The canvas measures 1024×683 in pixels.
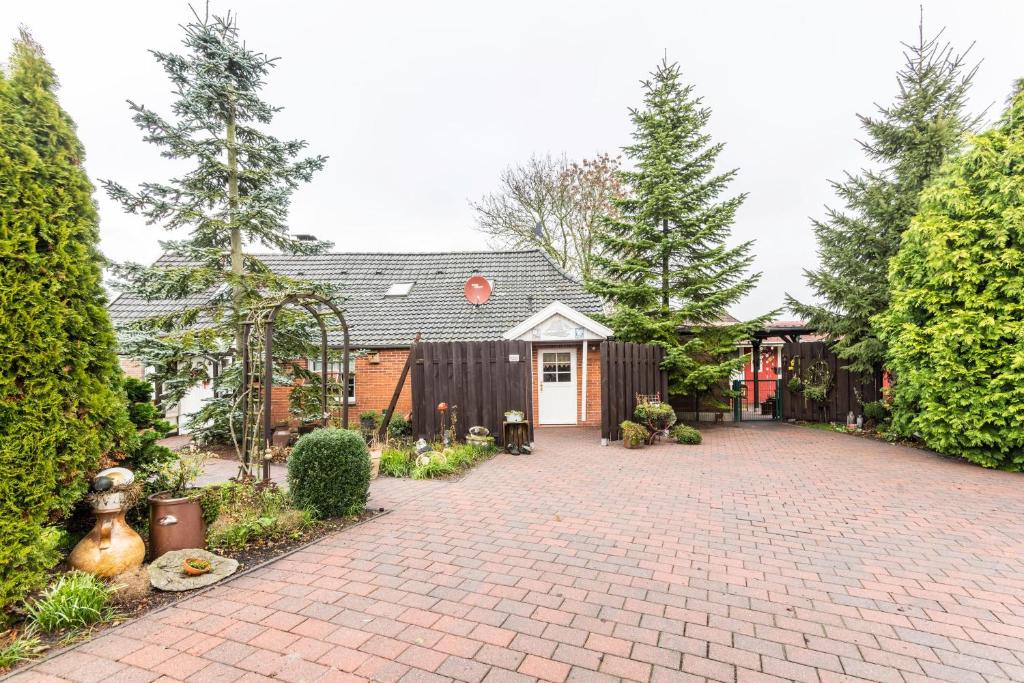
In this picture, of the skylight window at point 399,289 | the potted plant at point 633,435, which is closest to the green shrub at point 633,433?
the potted plant at point 633,435

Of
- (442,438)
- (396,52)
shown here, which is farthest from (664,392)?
(396,52)

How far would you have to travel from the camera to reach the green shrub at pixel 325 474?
15.3ft

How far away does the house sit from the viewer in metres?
11.4

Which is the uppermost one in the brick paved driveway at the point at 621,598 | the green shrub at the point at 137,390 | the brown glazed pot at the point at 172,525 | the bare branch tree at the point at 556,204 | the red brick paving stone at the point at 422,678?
the bare branch tree at the point at 556,204

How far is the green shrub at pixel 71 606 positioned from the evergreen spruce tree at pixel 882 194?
42.6 ft

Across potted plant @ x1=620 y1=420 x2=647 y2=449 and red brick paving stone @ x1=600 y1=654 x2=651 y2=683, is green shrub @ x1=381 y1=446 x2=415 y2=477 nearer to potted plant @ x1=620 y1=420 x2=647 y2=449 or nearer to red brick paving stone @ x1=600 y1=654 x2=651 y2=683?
potted plant @ x1=620 y1=420 x2=647 y2=449

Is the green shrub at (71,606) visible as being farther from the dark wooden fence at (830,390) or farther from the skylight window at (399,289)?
the dark wooden fence at (830,390)

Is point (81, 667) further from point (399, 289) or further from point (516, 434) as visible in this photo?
point (399, 289)

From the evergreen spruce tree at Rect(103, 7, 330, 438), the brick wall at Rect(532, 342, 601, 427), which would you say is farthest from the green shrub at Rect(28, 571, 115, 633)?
the brick wall at Rect(532, 342, 601, 427)

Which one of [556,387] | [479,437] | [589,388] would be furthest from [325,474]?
[589,388]

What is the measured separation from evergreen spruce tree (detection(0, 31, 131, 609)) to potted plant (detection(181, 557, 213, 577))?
705 millimetres

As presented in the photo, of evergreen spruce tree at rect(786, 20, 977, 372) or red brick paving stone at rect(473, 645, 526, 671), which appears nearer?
red brick paving stone at rect(473, 645, 526, 671)

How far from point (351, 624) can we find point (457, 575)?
2.91ft

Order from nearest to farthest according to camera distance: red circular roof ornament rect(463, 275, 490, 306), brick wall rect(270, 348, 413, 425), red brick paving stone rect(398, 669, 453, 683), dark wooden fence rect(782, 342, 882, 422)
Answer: red brick paving stone rect(398, 669, 453, 683) < dark wooden fence rect(782, 342, 882, 422) < brick wall rect(270, 348, 413, 425) < red circular roof ornament rect(463, 275, 490, 306)
